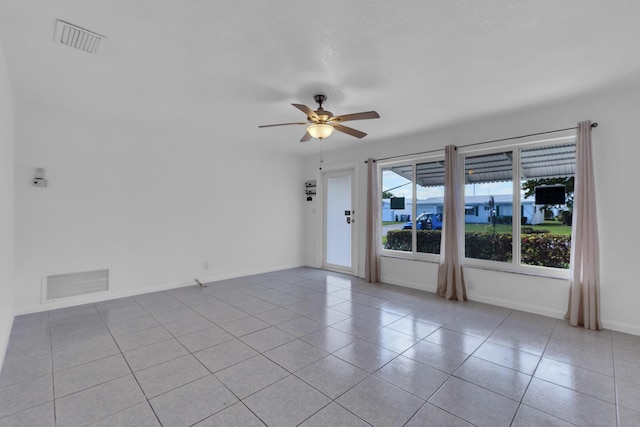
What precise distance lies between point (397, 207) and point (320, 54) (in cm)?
334

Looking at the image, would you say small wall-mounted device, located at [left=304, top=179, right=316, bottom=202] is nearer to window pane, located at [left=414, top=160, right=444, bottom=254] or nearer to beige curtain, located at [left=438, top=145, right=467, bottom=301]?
window pane, located at [left=414, top=160, right=444, bottom=254]

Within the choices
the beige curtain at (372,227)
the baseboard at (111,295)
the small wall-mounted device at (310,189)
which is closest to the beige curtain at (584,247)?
the beige curtain at (372,227)

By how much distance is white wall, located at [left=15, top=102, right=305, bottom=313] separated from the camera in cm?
357

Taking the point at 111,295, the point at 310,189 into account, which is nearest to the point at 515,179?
the point at 310,189

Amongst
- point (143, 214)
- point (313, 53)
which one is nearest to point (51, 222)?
point (143, 214)

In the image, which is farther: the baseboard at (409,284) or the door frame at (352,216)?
the door frame at (352,216)

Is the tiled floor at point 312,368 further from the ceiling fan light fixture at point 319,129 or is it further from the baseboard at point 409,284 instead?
the ceiling fan light fixture at point 319,129

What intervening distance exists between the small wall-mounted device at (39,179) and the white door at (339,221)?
4396mm

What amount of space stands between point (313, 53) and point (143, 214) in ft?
11.6

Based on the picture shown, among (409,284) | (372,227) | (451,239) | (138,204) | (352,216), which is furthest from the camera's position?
(352,216)

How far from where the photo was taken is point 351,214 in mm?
5719

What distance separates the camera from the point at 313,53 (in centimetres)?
234

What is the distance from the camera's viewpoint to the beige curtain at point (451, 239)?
4133mm

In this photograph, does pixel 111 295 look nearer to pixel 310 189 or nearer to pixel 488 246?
pixel 310 189
